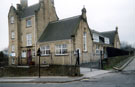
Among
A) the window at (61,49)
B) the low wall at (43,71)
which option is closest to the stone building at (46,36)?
the window at (61,49)

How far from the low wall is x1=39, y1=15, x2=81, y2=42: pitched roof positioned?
27.3 feet

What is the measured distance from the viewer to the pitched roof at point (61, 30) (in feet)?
81.9

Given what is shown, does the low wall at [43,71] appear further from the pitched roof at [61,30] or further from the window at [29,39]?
the window at [29,39]

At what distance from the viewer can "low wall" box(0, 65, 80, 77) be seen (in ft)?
51.8

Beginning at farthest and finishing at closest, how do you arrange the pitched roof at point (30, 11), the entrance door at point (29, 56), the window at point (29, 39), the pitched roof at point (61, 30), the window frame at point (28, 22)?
the pitched roof at point (30, 11), the window frame at point (28, 22), the window at point (29, 39), the entrance door at point (29, 56), the pitched roof at point (61, 30)

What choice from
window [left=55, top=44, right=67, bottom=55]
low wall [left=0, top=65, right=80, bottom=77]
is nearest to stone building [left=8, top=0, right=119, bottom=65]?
window [left=55, top=44, right=67, bottom=55]

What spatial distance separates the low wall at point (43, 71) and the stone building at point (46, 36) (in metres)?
6.09

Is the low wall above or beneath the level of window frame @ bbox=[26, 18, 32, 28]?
beneath

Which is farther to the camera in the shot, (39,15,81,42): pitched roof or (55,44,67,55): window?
(39,15,81,42): pitched roof

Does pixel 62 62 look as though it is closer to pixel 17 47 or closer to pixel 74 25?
pixel 74 25

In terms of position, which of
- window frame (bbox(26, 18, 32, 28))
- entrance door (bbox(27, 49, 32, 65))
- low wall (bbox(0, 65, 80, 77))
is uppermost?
window frame (bbox(26, 18, 32, 28))

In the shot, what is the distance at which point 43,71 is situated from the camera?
17.4m

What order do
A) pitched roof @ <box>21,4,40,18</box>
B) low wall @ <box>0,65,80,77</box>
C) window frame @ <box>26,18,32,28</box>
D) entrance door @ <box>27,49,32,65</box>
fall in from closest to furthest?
low wall @ <box>0,65,80,77</box>, entrance door @ <box>27,49,32,65</box>, window frame @ <box>26,18,32,28</box>, pitched roof @ <box>21,4,40,18</box>

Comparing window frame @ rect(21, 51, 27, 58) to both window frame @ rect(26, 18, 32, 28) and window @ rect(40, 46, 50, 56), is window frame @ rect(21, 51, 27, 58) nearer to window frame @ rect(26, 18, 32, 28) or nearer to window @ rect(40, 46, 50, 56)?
window @ rect(40, 46, 50, 56)
